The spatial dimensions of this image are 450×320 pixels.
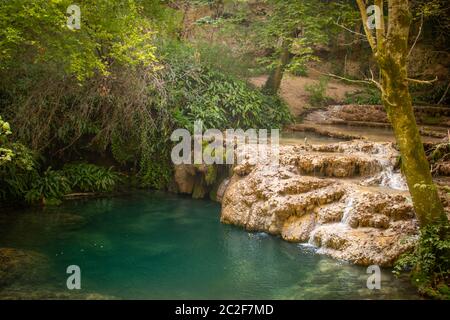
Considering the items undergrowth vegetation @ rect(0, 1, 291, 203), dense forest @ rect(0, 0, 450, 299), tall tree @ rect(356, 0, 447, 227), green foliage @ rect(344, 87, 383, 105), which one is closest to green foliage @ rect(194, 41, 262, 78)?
dense forest @ rect(0, 0, 450, 299)

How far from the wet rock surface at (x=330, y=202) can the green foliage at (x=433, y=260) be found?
2.52 ft

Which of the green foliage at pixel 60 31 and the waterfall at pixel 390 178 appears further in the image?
the waterfall at pixel 390 178

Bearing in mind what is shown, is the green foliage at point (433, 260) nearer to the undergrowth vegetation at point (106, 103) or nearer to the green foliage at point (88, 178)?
the undergrowth vegetation at point (106, 103)

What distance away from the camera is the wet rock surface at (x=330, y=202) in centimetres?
771

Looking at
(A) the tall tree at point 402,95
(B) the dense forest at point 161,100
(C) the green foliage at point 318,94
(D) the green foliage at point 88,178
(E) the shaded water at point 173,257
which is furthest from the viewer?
(C) the green foliage at point 318,94

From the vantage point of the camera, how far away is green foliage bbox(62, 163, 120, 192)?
12102 millimetres

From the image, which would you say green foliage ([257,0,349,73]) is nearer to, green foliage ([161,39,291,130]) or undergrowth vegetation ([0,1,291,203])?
green foliage ([161,39,291,130])

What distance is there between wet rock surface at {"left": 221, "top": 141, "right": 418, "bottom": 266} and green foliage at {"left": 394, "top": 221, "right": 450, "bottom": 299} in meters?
0.77

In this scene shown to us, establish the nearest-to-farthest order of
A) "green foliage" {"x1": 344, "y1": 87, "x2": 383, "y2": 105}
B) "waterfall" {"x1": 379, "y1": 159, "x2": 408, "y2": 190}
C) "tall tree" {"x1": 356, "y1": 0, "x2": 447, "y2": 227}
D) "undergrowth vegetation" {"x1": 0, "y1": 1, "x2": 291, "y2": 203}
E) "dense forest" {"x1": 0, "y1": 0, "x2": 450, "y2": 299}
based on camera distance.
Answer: "tall tree" {"x1": 356, "y1": 0, "x2": 447, "y2": 227}
"dense forest" {"x1": 0, "y1": 0, "x2": 450, "y2": 299}
"waterfall" {"x1": 379, "y1": 159, "x2": 408, "y2": 190}
"undergrowth vegetation" {"x1": 0, "y1": 1, "x2": 291, "y2": 203}
"green foliage" {"x1": 344, "y1": 87, "x2": 383, "y2": 105}

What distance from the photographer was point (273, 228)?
30.0 ft

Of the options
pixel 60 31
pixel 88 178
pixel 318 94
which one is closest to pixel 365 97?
pixel 318 94

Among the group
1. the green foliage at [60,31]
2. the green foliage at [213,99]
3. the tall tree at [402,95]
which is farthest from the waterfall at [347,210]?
the green foliage at [213,99]
